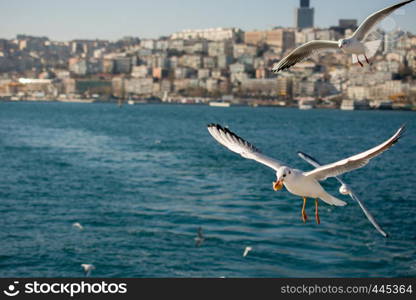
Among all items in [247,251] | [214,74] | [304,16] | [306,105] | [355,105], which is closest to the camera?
[247,251]

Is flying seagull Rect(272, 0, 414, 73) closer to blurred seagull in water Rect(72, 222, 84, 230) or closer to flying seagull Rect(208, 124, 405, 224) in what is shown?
flying seagull Rect(208, 124, 405, 224)

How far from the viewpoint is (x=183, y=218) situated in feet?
53.3

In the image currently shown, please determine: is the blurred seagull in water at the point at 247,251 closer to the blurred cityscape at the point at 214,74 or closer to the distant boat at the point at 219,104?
the blurred cityscape at the point at 214,74

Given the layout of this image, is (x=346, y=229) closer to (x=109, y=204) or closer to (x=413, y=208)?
(x=413, y=208)

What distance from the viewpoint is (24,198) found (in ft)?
62.6

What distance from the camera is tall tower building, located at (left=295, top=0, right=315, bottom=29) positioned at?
144875 millimetres

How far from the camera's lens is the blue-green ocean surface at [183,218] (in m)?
12.2

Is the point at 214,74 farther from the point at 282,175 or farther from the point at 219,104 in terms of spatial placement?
the point at 282,175

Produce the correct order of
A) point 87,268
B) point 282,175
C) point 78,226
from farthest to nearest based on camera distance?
point 78,226, point 87,268, point 282,175

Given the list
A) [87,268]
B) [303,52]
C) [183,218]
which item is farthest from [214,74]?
[303,52]

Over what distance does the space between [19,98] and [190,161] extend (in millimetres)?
87367
